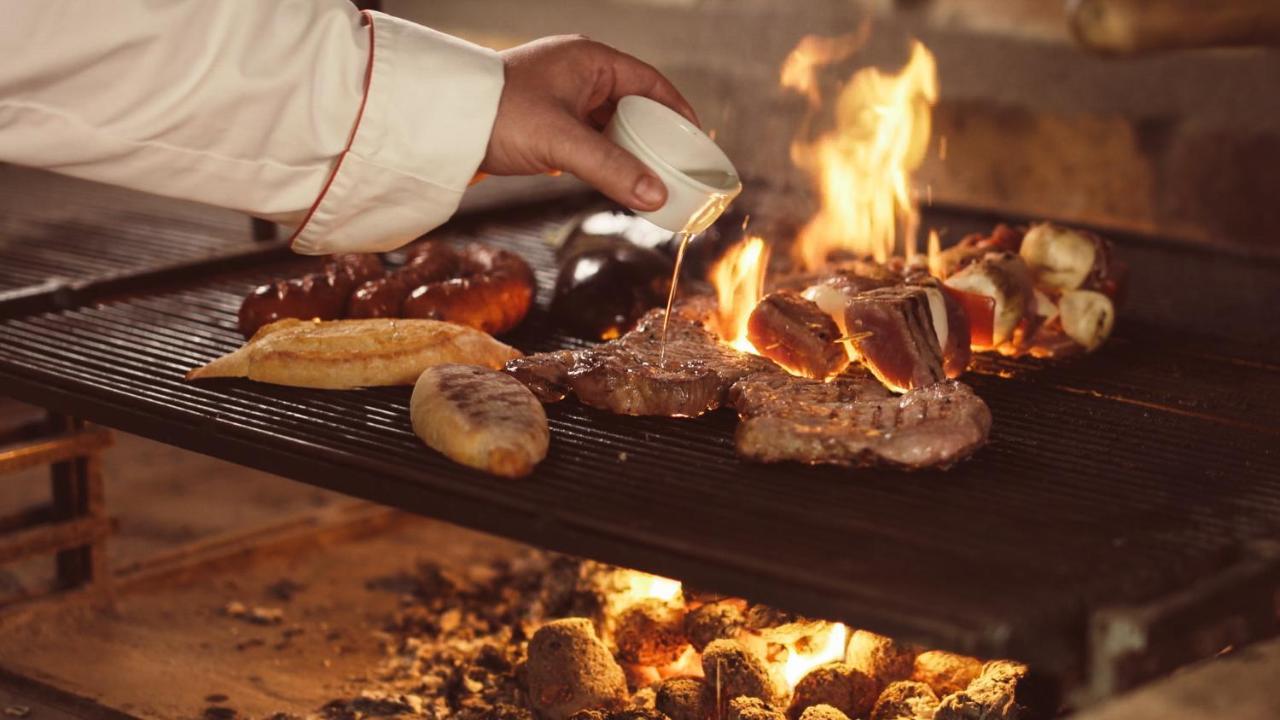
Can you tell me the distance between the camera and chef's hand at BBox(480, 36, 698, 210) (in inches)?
113

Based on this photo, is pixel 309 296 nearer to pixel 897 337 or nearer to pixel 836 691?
pixel 897 337

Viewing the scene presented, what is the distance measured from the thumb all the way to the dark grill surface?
0.51 m

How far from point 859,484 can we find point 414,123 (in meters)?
1.15

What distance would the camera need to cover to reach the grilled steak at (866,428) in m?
2.81

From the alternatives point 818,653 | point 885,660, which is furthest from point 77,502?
point 885,660

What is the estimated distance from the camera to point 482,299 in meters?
3.74

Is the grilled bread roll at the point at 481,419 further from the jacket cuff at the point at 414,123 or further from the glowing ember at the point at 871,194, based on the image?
the glowing ember at the point at 871,194

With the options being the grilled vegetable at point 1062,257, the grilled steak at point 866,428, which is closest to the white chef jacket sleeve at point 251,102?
the grilled steak at point 866,428

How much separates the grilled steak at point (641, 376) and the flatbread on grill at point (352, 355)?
182 mm

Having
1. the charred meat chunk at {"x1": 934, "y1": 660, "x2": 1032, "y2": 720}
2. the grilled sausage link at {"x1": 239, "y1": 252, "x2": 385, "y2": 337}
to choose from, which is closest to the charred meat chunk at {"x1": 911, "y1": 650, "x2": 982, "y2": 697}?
the charred meat chunk at {"x1": 934, "y1": 660, "x2": 1032, "y2": 720}

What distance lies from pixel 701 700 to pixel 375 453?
1.04 m

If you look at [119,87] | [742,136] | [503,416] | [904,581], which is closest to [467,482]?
[503,416]

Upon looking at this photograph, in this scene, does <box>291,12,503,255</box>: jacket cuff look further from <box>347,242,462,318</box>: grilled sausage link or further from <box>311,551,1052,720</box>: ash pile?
<box>311,551,1052,720</box>: ash pile

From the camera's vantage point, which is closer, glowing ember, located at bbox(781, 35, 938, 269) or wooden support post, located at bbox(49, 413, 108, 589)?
wooden support post, located at bbox(49, 413, 108, 589)
